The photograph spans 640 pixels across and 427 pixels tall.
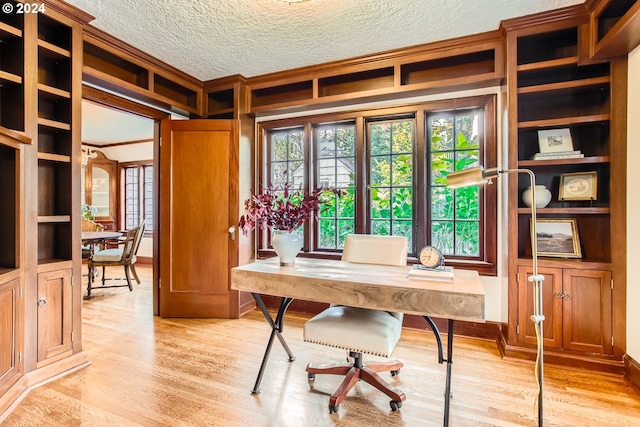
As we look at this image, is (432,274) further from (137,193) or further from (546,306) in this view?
(137,193)

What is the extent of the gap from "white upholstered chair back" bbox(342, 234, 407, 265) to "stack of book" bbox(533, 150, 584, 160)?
48.8 inches

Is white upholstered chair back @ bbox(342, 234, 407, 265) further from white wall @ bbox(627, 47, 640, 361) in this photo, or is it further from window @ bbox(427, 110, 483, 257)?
white wall @ bbox(627, 47, 640, 361)

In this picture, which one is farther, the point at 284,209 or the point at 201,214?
the point at 201,214

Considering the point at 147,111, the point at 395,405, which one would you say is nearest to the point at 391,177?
the point at 395,405

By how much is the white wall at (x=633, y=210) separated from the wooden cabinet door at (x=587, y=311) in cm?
12

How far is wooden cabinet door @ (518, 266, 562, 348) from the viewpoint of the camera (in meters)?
2.40

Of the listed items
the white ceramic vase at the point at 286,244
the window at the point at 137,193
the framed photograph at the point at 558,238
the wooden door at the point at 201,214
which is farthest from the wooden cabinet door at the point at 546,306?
the window at the point at 137,193

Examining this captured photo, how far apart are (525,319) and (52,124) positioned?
12.0ft

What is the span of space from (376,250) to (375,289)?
0.72 m

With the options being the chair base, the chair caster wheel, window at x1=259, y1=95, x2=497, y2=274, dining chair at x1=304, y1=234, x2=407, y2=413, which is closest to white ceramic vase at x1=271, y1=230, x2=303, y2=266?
dining chair at x1=304, y1=234, x2=407, y2=413

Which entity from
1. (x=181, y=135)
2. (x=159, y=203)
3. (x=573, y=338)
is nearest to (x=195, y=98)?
(x=181, y=135)

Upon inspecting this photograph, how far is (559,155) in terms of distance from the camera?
7.95ft

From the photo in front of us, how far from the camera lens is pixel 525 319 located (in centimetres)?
249

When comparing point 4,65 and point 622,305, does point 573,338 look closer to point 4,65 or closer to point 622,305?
point 622,305
